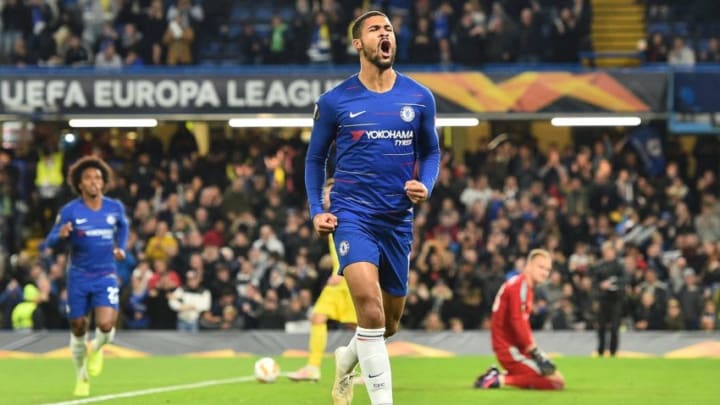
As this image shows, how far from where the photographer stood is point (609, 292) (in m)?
23.3

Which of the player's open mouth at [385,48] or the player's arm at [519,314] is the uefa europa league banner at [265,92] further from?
the player's open mouth at [385,48]

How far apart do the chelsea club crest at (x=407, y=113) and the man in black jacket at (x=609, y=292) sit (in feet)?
45.0

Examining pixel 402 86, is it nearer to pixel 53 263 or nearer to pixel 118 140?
pixel 53 263

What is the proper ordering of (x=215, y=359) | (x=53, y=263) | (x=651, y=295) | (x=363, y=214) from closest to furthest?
(x=363, y=214) → (x=215, y=359) → (x=651, y=295) → (x=53, y=263)

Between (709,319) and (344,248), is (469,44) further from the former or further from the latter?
Answer: (344,248)

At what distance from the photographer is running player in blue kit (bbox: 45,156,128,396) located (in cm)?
1552

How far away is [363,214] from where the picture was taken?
372 inches

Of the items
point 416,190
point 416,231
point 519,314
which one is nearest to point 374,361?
point 416,190

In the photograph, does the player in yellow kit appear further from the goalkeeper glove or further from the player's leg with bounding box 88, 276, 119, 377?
the player's leg with bounding box 88, 276, 119, 377

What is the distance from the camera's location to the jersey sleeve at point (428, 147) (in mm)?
9656

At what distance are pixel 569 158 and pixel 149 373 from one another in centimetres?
1187

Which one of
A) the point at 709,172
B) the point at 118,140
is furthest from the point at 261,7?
the point at 709,172

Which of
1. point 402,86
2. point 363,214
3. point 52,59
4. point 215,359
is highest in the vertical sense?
point 52,59

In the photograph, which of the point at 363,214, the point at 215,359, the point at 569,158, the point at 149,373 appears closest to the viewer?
the point at 363,214
